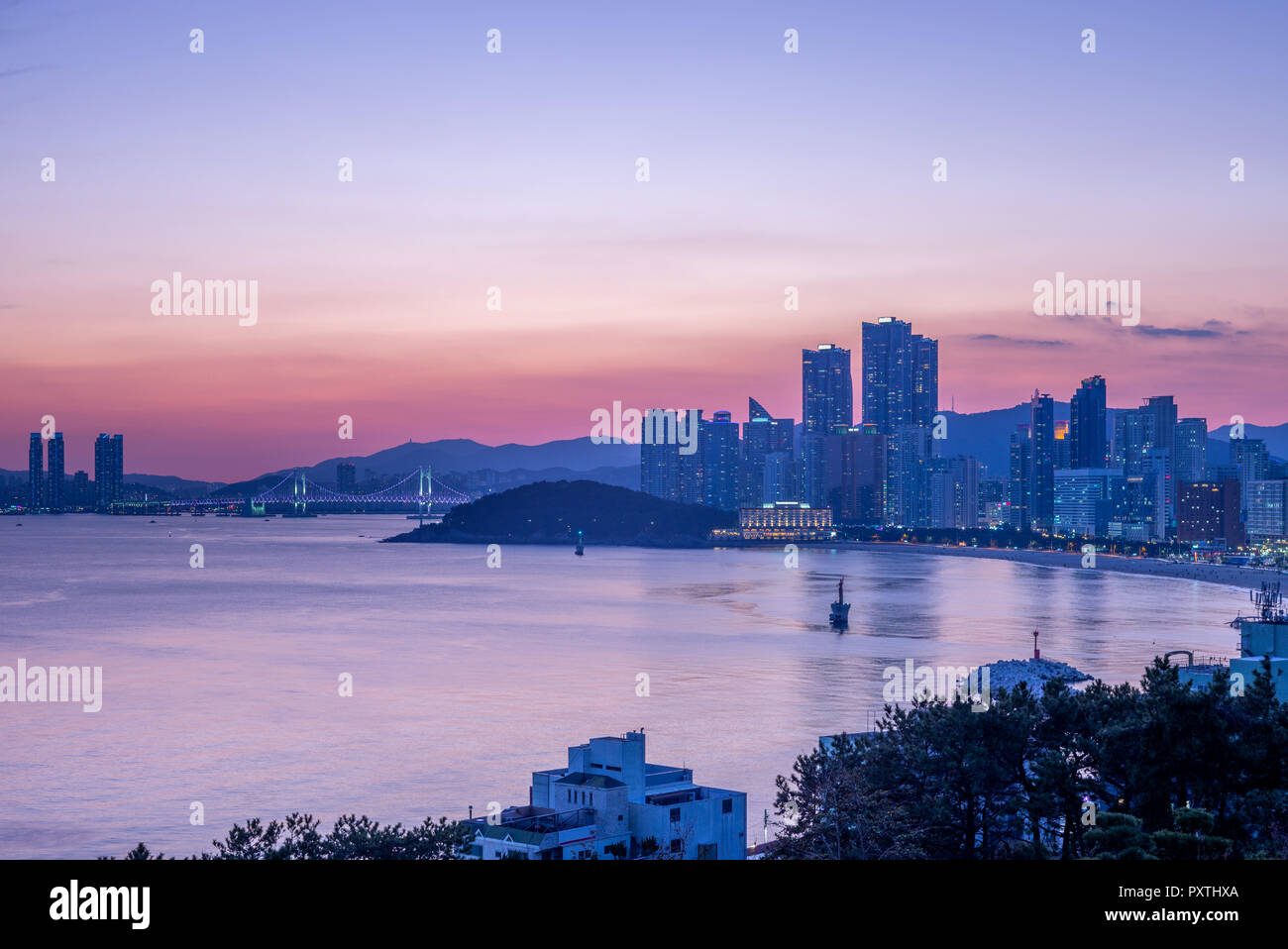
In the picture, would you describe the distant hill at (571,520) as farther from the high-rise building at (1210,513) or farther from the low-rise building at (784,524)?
the high-rise building at (1210,513)

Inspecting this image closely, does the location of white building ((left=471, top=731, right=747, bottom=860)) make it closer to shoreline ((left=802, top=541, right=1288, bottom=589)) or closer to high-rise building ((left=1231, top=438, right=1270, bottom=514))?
shoreline ((left=802, top=541, right=1288, bottom=589))

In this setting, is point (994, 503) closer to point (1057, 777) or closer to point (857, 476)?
point (857, 476)

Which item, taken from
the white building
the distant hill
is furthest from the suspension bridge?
the white building
